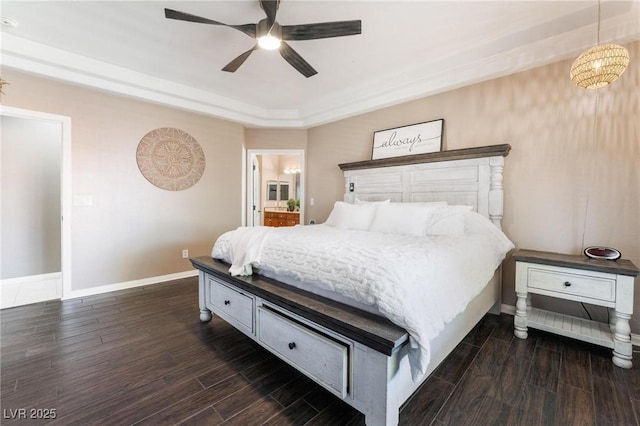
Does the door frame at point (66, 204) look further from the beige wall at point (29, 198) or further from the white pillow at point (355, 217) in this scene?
the white pillow at point (355, 217)

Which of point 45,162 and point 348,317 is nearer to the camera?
point 348,317

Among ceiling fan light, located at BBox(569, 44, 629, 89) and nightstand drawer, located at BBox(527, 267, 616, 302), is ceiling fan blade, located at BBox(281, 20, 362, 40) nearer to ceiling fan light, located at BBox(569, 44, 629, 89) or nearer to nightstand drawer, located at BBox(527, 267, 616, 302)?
ceiling fan light, located at BBox(569, 44, 629, 89)

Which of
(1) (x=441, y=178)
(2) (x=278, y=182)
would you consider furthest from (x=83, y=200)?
(2) (x=278, y=182)

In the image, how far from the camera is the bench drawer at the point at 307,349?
50.6 inches

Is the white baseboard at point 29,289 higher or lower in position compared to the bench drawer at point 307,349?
lower

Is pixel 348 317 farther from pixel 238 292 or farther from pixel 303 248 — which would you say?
pixel 238 292

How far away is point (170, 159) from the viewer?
151 inches

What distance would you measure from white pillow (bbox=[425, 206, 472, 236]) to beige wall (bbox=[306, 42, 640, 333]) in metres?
0.66

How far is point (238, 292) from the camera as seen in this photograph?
6.48ft

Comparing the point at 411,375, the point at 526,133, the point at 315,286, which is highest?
the point at 526,133

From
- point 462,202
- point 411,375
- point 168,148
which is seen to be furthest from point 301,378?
point 168,148

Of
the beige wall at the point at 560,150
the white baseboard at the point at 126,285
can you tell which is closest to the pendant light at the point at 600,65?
the beige wall at the point at 560,150

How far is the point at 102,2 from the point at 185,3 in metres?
0.67

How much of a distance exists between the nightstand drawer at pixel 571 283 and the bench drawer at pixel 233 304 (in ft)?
7.44
